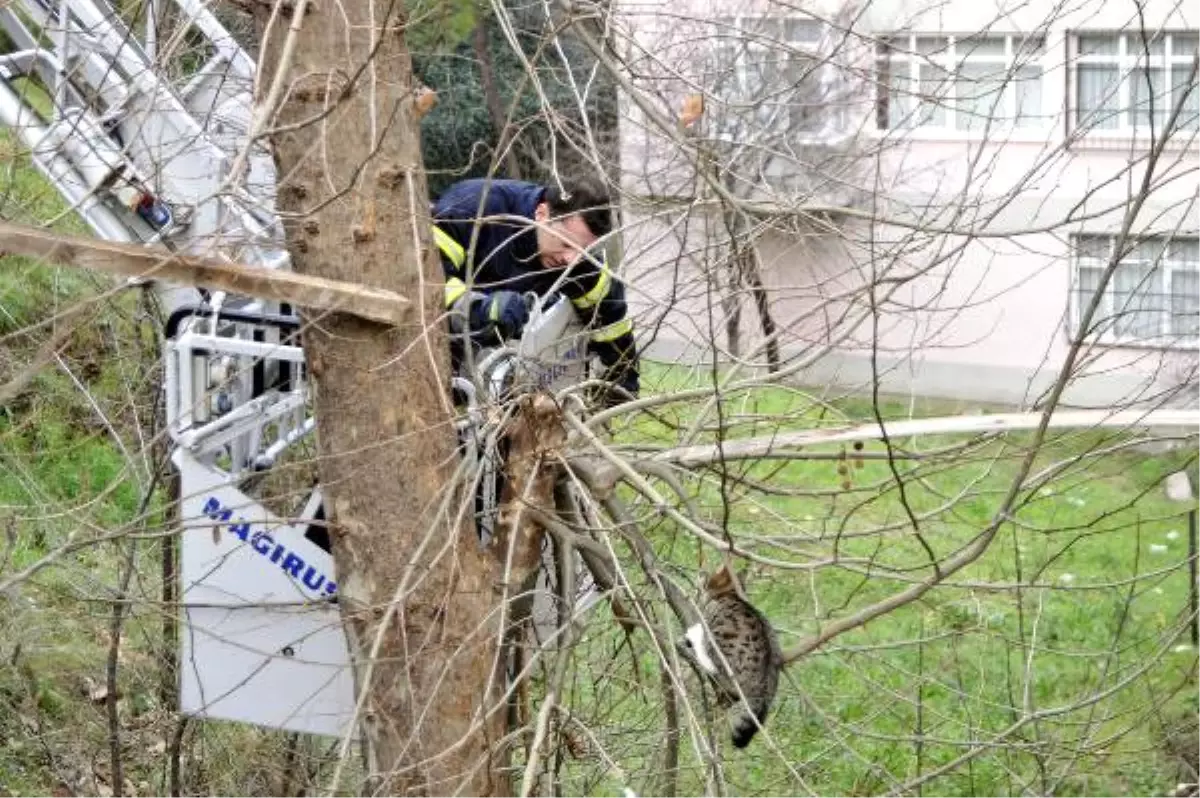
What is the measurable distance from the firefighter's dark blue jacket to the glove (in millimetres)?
59

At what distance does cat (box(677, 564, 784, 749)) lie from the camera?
5.41m

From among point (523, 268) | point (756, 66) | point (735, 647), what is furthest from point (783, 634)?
point (756, 66)

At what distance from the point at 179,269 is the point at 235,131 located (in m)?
2.67

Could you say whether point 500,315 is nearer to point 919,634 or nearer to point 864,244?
point 864,244

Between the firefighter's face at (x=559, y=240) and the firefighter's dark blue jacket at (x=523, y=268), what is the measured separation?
4 centimetres

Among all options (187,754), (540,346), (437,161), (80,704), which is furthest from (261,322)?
(437,161)

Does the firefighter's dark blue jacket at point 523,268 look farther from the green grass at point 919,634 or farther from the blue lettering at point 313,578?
the blue lettering at point 313,578

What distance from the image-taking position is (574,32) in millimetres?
5992

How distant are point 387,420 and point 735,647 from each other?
4.09 feet

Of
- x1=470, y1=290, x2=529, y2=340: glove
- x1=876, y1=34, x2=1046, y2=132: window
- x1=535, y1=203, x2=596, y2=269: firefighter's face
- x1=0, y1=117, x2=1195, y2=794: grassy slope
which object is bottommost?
x1=0, y1=117, x2=1195, y2=794: grassy slope

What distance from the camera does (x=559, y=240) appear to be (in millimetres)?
6469

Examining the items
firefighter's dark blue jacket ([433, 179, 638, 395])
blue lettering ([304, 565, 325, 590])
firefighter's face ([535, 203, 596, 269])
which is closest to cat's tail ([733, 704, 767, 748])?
firefighter's dark blue jacket ([433, 179, 638, 395])

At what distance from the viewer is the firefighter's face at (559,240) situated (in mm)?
6492

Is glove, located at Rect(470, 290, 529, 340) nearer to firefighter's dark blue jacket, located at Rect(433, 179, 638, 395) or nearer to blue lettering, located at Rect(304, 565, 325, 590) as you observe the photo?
firefighter's dark blue jacket, located at Rect(433, 179, 638, 395)
